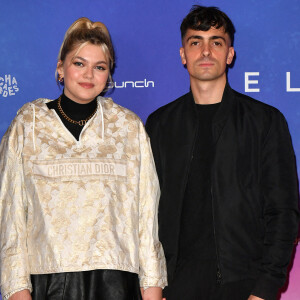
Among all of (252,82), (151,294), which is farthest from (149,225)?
(252,82)

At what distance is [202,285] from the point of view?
2.46 meters

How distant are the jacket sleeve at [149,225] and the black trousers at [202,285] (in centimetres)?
11

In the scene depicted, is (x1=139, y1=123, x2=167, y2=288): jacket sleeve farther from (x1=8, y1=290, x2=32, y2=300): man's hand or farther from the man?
(x1=8, y1=290, x2=32, y2=300): man's hand

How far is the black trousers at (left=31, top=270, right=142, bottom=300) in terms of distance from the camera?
2.24m

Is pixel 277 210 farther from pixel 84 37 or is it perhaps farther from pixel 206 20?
pixel 84 37

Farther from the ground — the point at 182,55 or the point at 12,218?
the point at 182,55

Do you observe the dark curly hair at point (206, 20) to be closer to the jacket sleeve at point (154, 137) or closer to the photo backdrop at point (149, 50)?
the photo backdrop at point (149, 50)

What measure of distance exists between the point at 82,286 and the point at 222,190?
2.33ft

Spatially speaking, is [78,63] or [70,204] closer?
[70,204]

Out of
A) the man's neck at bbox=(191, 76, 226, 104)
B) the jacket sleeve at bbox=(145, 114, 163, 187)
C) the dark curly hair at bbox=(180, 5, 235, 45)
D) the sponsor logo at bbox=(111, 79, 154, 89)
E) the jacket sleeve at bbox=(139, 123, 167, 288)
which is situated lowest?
the jacket sleeve at bbox=(139, 123, 167, 288)

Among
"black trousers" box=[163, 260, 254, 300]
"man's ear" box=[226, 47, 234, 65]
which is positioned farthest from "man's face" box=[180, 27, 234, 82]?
"black trousers" box=[163, 260, 254, 300]

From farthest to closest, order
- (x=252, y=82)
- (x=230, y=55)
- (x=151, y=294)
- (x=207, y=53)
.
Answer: (x=252, y=82), (x=230, y=55), (x=207, y=53), (x=151, y=294)

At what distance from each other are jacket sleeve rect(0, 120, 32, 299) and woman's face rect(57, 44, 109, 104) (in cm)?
28

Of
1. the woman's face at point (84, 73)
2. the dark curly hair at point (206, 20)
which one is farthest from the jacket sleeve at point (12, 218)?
the dark curly hair at point (206, 20)
